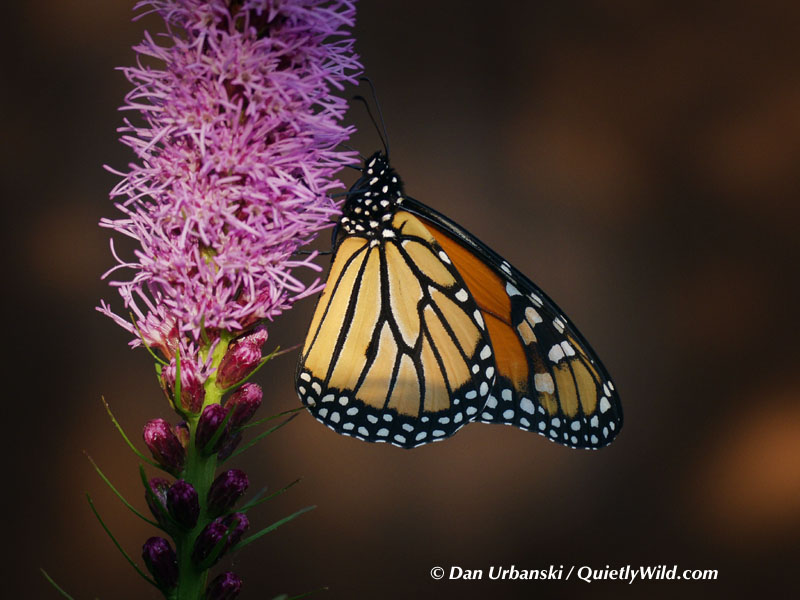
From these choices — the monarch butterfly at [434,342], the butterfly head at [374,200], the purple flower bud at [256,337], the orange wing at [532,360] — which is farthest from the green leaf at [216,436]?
the orange wing at [532,360]

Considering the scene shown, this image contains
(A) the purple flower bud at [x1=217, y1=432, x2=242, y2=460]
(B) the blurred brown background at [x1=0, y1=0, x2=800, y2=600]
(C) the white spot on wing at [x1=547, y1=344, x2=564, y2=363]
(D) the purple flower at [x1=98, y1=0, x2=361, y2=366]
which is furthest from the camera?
(B) the blurred brown background at [x1=0, y1=0, x2=800, y2=600]

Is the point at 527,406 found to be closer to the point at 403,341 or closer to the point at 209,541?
the point at 403,341

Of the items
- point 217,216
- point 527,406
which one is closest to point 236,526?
point 217,216

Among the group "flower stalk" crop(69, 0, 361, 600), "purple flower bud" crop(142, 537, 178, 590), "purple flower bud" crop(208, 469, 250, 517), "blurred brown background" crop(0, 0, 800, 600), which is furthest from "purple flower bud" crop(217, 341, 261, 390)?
"blurred brown background" crop(0, 0, 800, 600)

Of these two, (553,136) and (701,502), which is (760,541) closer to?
(701,502)

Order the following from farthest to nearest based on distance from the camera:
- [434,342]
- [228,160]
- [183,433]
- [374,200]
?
[434,342], [374,200], [183,433], [228,160]

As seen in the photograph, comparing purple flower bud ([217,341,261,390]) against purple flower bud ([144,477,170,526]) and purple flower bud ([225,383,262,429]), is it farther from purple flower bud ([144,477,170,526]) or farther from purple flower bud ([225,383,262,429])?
purple flower bud ([144,477,170,526])
